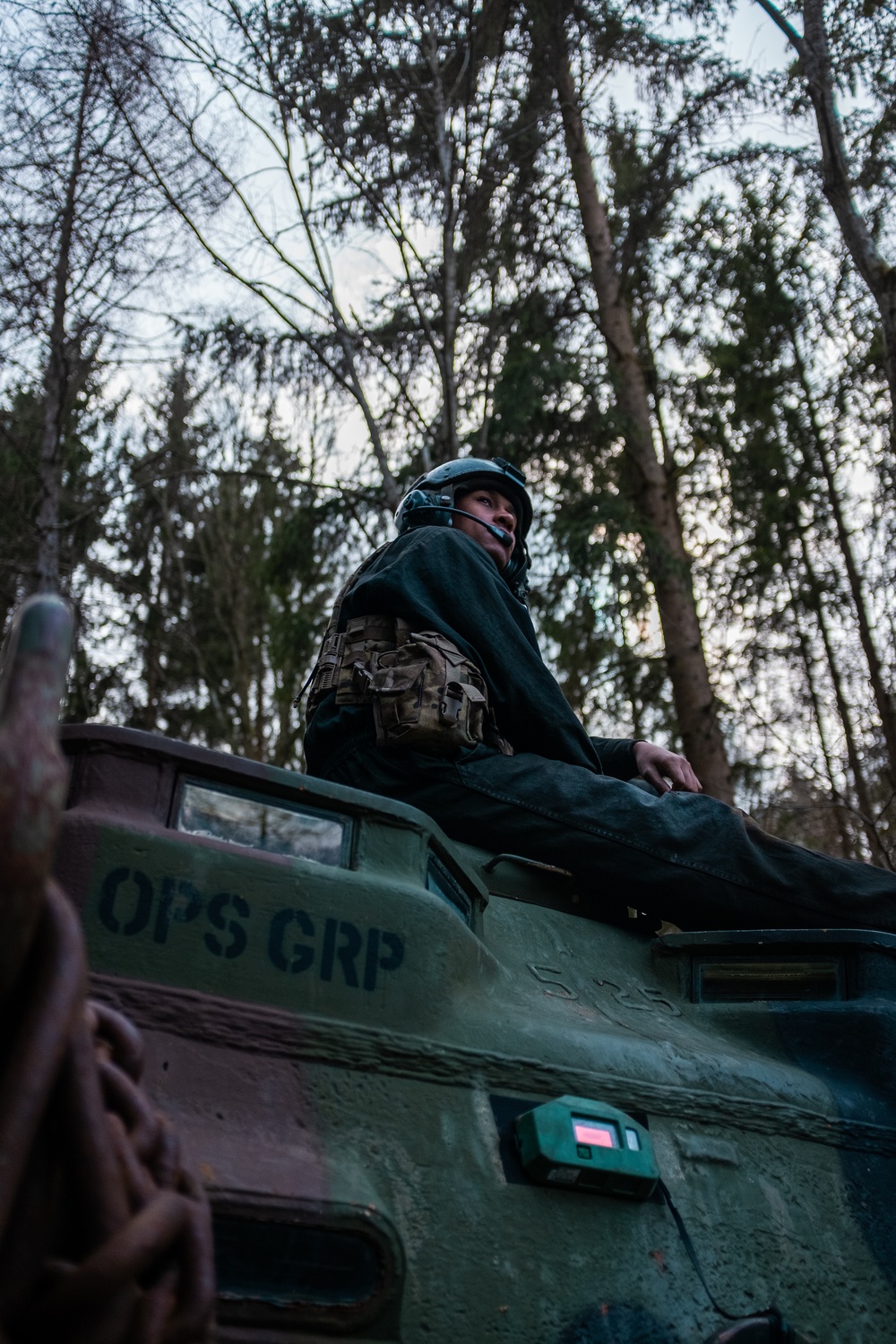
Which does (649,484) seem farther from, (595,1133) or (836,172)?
(595,1133)

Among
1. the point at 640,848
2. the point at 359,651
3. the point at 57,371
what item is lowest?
the point at 640,848

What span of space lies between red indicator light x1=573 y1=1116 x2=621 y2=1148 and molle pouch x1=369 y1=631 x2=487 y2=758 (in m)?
1.18

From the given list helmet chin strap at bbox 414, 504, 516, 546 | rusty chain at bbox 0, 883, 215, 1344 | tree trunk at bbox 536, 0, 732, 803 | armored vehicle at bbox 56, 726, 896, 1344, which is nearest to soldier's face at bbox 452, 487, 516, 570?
helmet chin strap at bbox 414, 504, 516, 546

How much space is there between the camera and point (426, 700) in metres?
3.02

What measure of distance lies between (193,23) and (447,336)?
2635 millimetres

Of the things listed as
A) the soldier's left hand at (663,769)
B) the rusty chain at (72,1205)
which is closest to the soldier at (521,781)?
the soldier's left hand at (663,769)

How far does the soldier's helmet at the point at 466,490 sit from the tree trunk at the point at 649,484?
494 centimetres

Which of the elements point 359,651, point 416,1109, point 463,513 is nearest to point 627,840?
point 359,651

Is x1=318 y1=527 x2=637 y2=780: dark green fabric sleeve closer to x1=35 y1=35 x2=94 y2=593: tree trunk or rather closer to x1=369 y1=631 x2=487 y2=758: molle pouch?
x1=369 y1=631 x2=487 y2=758: molle pouch

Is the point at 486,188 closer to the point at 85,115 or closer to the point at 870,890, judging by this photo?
the point at 85,115

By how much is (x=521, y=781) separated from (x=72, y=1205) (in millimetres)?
2006

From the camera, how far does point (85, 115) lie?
9492mm

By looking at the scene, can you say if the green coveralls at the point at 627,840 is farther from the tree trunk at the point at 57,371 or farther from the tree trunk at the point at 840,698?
the tree trunk at the point at 840,698

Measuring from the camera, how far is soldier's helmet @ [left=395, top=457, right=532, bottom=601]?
4.44m
